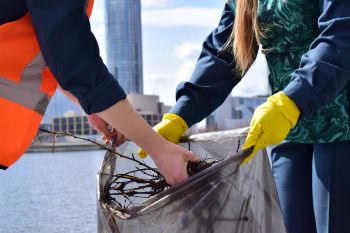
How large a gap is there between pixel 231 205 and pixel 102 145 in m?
0.48

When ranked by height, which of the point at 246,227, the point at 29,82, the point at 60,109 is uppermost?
the point at 29,82

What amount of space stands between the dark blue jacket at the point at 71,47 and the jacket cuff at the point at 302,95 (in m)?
0.46

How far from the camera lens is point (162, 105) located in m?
59.8

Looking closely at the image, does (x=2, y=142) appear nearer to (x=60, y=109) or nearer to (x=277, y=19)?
(x=277, y=19)

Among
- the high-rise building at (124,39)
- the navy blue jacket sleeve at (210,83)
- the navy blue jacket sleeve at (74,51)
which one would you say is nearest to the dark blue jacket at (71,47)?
the navy blue jacket sleeve at (74,51)

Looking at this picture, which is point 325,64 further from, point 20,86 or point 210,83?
point 20,86

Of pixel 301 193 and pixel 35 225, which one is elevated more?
pixel 301 193

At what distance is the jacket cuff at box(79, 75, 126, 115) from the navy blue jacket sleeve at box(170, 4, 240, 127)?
61 cm

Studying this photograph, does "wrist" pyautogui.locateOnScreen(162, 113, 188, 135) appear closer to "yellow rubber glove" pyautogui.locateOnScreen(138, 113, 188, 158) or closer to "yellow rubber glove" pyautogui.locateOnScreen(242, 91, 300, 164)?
"yellow rubber glove" pyautogui.locateOnScreen(138, 113, 188, 158)

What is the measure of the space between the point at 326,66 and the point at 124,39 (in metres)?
70.3

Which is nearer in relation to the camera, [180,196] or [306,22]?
[180,196]

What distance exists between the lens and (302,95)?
4.67 feet

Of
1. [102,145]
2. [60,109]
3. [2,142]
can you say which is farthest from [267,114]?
[60,109]

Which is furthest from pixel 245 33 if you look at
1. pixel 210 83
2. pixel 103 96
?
pixel 103 96
